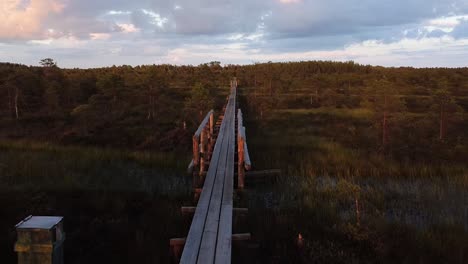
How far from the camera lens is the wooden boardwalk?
4.83 m

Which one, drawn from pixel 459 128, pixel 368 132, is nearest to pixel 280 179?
pixel 368 132

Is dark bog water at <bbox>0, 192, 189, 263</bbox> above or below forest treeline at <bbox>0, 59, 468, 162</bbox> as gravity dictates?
below

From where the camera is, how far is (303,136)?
20.2 meters

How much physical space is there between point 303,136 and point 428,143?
5951 millimetres

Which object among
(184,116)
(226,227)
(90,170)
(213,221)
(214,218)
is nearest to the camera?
(226,227)

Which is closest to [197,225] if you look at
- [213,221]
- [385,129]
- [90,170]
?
[213,221]

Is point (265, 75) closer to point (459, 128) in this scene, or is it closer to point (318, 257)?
point (459, 128)

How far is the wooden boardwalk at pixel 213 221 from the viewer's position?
4828 millimetres

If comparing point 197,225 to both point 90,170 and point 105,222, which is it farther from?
point 90,170

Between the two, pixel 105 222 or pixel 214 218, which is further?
pixel 105 222

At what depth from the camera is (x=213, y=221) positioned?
5.96m

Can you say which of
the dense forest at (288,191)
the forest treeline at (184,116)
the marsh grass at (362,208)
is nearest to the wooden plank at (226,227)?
the dense forest at (288,191)

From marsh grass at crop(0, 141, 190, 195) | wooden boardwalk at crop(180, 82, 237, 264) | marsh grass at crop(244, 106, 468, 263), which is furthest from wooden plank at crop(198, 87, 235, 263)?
marsh grass at crop(0, 141, 190, 195)

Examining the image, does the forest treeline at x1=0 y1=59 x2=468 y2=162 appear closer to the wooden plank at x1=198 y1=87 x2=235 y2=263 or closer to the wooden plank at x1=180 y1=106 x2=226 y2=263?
the wooden plank at x1=198 y1=87 x2=235 y2=263
